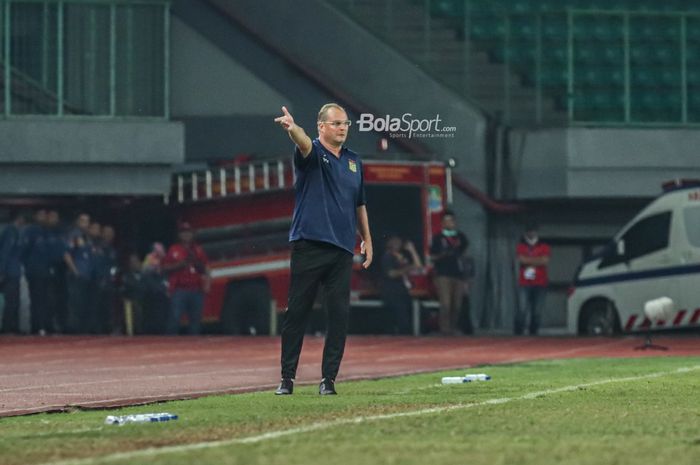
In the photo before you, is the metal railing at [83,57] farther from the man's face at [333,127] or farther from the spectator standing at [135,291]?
the man's face at [333,127]

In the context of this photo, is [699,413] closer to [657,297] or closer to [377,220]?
[657,297]

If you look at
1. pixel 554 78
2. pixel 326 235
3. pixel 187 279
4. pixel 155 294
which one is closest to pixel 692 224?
pixel 554 78

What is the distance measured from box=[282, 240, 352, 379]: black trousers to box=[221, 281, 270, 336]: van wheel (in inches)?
639

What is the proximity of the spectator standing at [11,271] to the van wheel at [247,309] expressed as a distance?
3.25 meters

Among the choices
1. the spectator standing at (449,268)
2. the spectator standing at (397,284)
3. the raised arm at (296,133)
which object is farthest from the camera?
the spectator standing at (449,268)

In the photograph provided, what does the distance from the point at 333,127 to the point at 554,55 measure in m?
20.5

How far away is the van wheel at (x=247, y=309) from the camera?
94.3ft

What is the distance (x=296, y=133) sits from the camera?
1164cm

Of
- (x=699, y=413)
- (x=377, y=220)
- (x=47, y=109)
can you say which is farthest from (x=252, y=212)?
(x=699, y=413)

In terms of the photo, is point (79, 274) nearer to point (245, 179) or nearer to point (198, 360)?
point (245, 179)

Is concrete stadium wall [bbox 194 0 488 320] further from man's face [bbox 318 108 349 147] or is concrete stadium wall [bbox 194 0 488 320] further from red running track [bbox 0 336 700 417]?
man's face [bbox 318 108 349 147]

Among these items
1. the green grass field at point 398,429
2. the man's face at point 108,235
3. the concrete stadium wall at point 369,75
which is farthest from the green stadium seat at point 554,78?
the green grass field at point 398,429

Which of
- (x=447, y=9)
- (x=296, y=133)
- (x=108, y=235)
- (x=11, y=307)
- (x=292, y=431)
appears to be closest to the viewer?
(x=292, y=431)

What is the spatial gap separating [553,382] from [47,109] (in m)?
17.7
